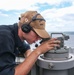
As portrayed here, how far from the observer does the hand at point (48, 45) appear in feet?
4.85

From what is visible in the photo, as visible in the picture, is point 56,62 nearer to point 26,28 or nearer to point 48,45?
point 48,45

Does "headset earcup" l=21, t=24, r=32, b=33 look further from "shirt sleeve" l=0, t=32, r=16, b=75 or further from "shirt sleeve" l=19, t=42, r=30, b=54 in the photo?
"shirt sleeve" l=19, t=42, r=30, b=54

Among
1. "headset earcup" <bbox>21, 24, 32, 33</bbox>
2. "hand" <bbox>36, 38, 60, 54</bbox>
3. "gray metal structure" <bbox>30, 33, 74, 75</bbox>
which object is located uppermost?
"headset earcup" <bbox>21, 24, 32, 33</bbox>

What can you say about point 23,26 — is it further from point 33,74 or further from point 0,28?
point 33,74

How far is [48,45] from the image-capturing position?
4.91 feet

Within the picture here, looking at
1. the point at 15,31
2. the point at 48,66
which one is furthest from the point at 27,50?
the point at 48,66

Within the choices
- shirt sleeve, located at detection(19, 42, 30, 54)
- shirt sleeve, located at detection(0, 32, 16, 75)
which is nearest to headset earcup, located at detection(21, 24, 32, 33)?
shirt sleeve, located at detection(0, 32, 16, 75)

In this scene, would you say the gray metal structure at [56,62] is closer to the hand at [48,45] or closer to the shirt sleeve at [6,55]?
the hand at [48,45]

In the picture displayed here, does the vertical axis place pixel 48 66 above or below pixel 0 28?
below

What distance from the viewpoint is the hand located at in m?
1.48

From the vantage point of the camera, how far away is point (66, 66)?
4.82 ft

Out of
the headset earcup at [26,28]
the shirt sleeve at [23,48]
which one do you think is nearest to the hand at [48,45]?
the headset earcup at [26,28]

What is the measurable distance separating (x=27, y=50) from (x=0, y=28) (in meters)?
0.37

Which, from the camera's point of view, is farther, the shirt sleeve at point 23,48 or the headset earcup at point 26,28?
the shirt sleeve at point 23,48
